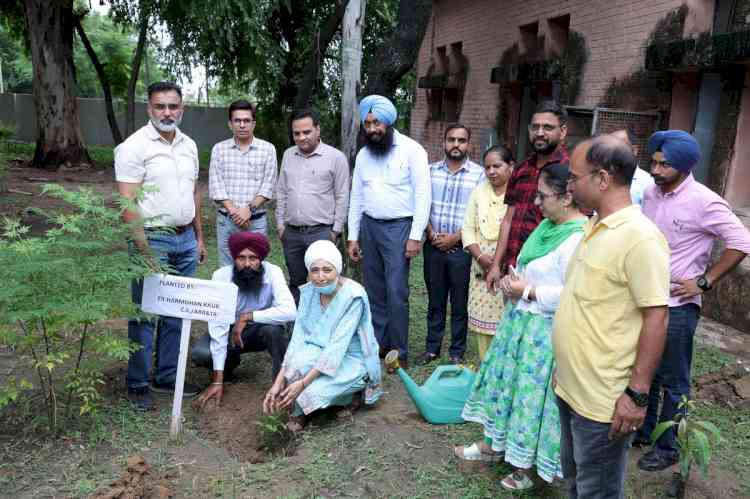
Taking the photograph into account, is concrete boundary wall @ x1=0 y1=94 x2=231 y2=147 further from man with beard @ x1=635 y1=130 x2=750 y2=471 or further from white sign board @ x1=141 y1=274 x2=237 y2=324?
man with beard @ x1=635 y1=130 x2=750 y2=471

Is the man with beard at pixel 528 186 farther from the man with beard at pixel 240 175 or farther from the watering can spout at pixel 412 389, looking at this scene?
the man with beard at pixel 240 175

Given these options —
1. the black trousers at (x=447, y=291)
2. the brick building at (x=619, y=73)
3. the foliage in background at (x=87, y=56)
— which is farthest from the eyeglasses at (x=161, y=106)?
the foliage in background at (x=87, y=56)

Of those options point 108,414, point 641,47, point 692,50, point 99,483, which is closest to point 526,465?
point 99,483

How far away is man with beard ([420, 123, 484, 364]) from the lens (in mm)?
4586

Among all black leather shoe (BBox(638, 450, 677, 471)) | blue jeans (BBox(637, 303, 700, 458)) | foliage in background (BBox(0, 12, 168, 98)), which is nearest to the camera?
blue jeans (BBox(637, 303, 700, 458))

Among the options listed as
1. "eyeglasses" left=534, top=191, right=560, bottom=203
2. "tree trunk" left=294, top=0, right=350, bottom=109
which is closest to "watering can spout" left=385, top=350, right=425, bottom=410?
"eyeglasses" left=534, top=191, right=560, bottom=203

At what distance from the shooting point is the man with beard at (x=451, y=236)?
459 centimetres

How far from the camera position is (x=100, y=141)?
26578 millimetres

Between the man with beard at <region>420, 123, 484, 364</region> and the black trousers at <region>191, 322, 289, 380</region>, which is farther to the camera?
the man with beard at <region>420, 123, 484, 364</region>

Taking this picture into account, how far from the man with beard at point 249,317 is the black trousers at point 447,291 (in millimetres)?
1158

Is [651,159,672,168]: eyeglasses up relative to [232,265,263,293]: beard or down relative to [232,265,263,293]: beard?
up

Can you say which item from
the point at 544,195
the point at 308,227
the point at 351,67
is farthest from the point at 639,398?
the point at 351,67

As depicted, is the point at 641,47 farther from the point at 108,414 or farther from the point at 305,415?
the point at 108,414

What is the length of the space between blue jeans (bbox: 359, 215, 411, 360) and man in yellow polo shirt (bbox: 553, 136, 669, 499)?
2.35 meters
